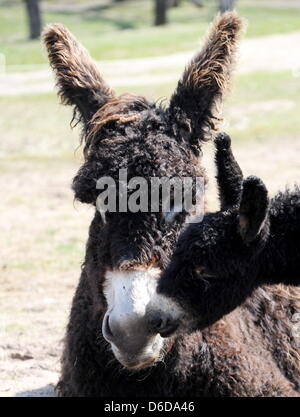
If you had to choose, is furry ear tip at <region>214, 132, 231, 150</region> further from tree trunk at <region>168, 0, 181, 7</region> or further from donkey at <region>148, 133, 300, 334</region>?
tree trunk at <region>168, 0, 181, 7</region>

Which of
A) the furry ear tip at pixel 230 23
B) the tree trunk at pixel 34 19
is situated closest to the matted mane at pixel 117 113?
the furry ear tip at pixel 230 23

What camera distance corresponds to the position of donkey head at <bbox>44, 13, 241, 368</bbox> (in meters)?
4.51

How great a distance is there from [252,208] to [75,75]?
1.98 metres

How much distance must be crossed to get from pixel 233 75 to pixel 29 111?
1660 centimetres

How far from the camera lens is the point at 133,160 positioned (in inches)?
194

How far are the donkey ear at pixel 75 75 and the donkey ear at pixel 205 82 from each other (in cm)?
59

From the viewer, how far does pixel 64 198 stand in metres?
13.1

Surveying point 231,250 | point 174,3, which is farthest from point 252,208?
point 174,3

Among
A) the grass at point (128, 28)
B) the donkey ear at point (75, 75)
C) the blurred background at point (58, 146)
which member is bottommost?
the blurred background at point (58, 146)

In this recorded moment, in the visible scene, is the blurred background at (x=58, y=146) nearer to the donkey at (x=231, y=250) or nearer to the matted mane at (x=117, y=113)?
the matted mane at (x=117, y=113)

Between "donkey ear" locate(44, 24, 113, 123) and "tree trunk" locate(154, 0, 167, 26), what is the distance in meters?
43.9

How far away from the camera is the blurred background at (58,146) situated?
7.89 metres

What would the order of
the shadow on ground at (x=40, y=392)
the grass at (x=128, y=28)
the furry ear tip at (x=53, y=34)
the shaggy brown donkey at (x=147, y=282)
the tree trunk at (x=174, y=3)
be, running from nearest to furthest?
the shaggy brown donkey at (x=147, y=282)
the furry ear tip at (x=53, y=34)
the shadow on ground at (x=40, y=392)
the grass at (x=128, y=28)
the tree trunk at (x=174, y=3)

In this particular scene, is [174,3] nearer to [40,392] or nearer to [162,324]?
[40,392]
